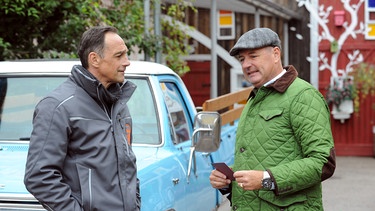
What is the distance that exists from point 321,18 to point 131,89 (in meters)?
13.1

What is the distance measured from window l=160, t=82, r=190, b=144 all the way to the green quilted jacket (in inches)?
70.9

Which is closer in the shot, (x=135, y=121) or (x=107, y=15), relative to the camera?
(x=135, y=121)

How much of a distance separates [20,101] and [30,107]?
0.11 metres

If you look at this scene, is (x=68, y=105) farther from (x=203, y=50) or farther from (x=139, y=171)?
(x=203, y=50)

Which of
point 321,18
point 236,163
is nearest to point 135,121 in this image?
point 236,163

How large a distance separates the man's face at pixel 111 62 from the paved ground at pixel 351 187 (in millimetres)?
3450

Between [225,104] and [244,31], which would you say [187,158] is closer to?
[225,104]

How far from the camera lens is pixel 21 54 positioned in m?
8.80

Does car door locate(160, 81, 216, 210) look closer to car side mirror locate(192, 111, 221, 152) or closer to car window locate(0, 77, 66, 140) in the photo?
car side mirror locate(192, 111, 221, 152)

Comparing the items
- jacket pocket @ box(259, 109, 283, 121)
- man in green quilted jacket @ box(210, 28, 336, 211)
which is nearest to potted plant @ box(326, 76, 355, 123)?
man in green quilted jacket @ box(210, 28, 336, 211)

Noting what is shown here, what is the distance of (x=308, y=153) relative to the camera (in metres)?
3.43

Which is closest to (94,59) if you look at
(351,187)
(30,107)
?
(30,107)

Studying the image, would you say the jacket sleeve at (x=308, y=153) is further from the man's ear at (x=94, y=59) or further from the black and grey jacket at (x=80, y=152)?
the man's ear at (x=94, y=59)

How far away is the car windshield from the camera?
17.0 feet
